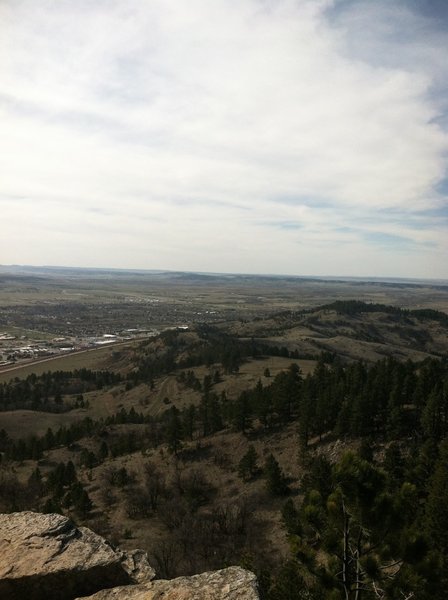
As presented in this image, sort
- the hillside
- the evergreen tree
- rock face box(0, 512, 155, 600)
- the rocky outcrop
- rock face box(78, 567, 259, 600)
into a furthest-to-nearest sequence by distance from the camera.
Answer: the evergreen tree < the hillside < rock face box(0, 512, 155, 600) < the rocky outcrop < rock face box(78, 567, 259, 600)

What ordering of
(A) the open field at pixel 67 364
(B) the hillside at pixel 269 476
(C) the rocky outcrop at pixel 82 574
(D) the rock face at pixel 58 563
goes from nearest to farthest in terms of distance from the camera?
1. (C) the rocky outcrop at pixel 82 574
2. (D) the rock face at pixel 58 563
3. (B) the hillside at pixel 269 476
4. (A) the open field at pixel 67 364

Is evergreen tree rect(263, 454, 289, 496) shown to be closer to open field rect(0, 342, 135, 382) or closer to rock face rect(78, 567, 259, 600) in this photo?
rock face rect(78, 567, 259, 600)

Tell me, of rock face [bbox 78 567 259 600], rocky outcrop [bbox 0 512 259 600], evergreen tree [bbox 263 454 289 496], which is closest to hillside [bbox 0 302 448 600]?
evergreen tree [bbox 263 454 289 496]

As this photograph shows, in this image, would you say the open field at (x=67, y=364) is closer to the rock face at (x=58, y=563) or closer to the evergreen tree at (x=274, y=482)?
the evergreen tree at (x=274, y=482)

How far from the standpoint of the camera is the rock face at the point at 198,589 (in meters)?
10.0

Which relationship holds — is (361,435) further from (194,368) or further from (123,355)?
(123,355)

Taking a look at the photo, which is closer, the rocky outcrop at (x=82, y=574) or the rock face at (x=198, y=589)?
the rock face at (x=198, y=589)

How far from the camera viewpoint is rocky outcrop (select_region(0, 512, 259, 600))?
33.9 feet

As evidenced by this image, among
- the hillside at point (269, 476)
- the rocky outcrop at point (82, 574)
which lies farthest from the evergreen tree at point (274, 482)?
the rocky outcrop at point (82, 574)

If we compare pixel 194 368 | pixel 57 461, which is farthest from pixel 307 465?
pixel 194 368

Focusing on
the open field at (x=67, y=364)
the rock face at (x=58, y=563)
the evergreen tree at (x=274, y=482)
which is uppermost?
the rock face at (x=58, y=563)

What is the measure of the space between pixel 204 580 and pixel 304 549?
21.3 ft

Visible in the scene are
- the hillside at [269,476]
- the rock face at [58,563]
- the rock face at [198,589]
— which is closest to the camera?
the rock face at [198,589]

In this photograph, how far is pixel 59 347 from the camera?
195 meters
